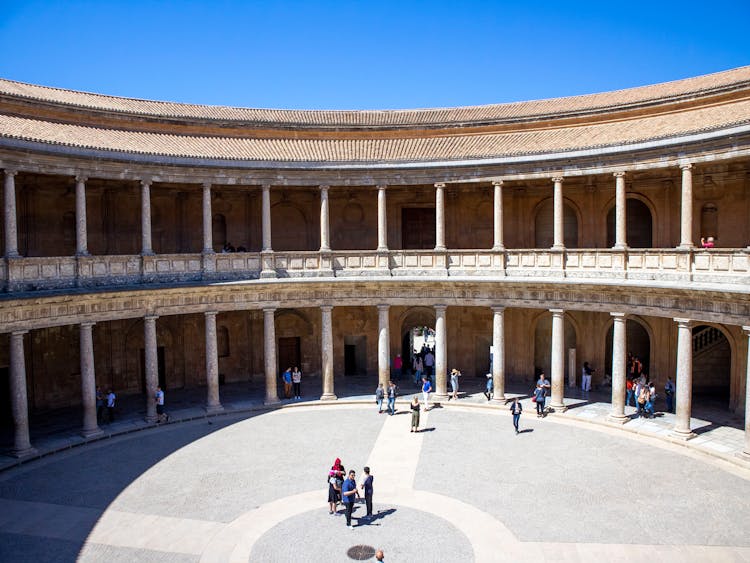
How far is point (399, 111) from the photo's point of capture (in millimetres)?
39531

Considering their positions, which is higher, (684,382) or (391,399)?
(684,382)

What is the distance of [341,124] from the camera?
3531 centimetres

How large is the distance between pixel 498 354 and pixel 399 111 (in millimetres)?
17217

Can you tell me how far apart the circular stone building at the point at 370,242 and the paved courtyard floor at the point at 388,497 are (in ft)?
9.71

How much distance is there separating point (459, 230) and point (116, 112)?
1875 centimetres

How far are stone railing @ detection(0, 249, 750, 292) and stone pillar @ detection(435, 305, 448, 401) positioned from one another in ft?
6.70

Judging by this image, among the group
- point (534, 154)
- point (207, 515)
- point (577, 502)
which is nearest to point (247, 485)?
point (207, 515)

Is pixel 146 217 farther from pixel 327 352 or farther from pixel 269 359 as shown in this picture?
pixel 327 352

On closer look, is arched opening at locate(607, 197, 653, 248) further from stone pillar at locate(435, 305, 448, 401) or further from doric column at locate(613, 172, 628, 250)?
stone pillar at locate(435, 305, 448, 401)

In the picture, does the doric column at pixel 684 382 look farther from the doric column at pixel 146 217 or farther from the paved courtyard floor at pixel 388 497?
the doric column at pixel 146 217

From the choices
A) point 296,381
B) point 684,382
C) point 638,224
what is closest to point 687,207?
point 684,382

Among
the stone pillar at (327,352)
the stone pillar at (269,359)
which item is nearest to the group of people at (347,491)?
the stone pillar at (269,359)

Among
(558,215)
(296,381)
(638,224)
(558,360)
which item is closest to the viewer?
(558,215)

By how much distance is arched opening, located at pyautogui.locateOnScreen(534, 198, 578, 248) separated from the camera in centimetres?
3375
